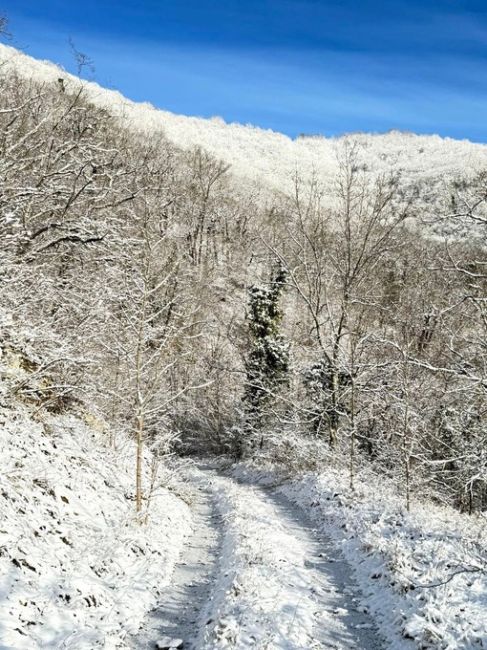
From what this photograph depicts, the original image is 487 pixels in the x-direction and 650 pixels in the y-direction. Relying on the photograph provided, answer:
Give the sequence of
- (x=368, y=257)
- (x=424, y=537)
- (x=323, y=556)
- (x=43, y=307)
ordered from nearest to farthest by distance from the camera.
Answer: (x=424, y=537) < (x=323, y=556) < (x=43, y=307) < (x=368, y=257)

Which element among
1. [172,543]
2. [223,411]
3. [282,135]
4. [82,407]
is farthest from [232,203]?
[282,135]

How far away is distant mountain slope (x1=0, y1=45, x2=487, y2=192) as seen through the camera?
98.8m

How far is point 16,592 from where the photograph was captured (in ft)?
21.0

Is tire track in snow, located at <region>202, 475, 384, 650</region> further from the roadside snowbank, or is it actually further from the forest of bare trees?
the forest of bare trees

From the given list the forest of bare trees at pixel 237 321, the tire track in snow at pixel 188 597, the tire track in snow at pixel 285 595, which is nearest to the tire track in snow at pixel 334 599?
the tire track in snow at pixel 285 595

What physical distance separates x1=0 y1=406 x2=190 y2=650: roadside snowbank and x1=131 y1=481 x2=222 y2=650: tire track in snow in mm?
198

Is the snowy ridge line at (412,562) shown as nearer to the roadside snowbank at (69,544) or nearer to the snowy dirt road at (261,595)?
the snowy dirt road at (261,595)

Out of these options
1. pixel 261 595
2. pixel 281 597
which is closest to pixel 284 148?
pixel 281 597

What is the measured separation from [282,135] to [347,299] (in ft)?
503

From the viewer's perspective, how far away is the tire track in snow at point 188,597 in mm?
7055

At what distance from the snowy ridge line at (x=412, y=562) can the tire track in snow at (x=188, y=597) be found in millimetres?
2725

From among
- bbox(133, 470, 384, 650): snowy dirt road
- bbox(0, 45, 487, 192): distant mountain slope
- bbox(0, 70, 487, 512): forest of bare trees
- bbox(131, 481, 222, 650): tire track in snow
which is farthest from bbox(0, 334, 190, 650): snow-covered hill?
bbox(0, 45, 487, 192): distant mountain slope

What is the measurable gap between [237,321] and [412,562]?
38.7 metres

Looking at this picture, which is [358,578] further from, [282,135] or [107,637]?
[282,135]
